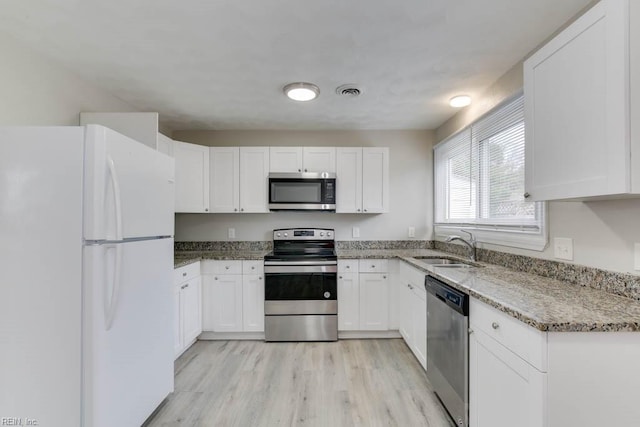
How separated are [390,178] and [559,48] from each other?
233 centimetres

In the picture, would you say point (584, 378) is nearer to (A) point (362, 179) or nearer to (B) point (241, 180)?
(A) point (362, 179)

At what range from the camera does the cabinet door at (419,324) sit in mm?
2273

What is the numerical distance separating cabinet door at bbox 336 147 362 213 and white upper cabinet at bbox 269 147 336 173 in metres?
0.09

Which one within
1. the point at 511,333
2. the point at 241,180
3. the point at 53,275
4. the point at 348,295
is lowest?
the point at 348,295

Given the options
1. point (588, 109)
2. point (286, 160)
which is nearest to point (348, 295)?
point (286, 160)

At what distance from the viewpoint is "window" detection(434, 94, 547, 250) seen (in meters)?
2.02

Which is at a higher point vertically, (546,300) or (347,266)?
(546,300)

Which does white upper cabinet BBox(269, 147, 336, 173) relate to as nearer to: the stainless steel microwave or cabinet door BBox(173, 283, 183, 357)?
the stainless steel microwave

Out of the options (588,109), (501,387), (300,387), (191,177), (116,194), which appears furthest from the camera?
(191,177)

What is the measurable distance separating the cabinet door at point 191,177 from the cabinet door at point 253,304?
1.01m

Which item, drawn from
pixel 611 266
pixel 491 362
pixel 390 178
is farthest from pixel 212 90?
pixel 611 266

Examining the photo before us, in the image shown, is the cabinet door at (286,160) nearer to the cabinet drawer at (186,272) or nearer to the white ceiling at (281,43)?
the white ceiling at (281,43)

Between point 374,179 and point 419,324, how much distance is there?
163cm

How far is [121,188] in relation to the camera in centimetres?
147
